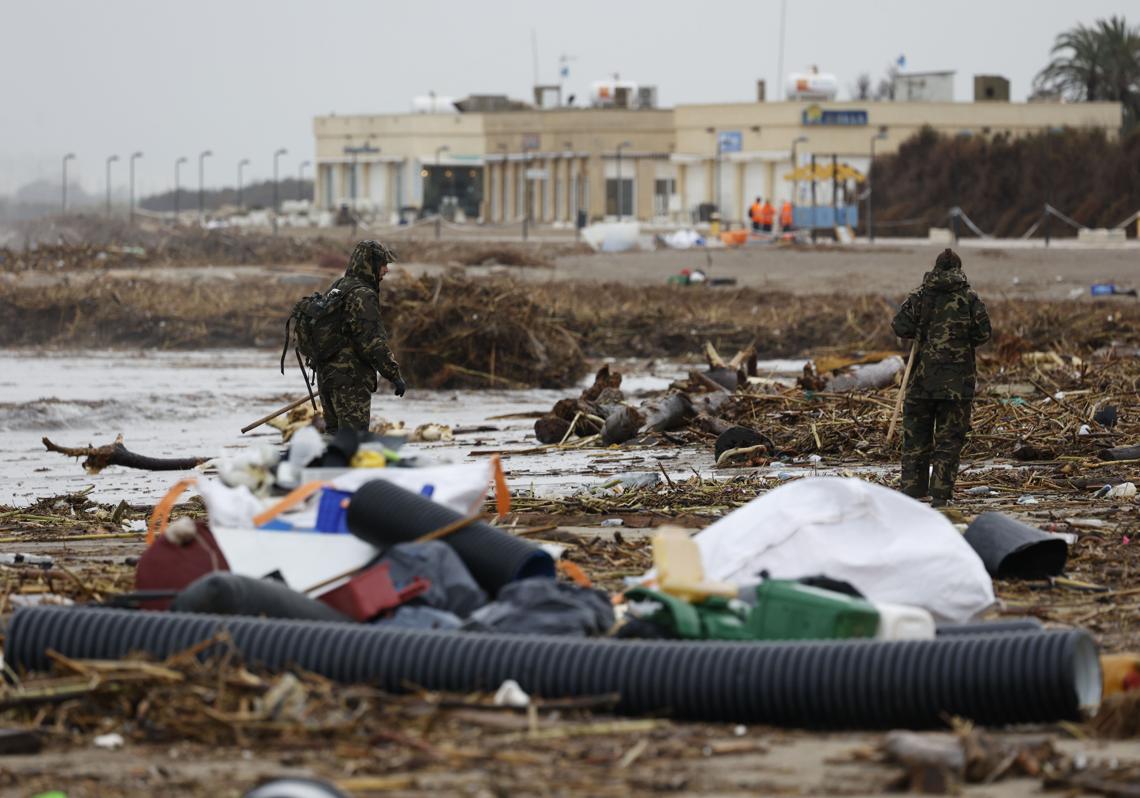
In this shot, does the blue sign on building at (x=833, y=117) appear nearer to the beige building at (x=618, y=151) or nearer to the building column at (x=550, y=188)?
the beige building at (x=618, y=151)

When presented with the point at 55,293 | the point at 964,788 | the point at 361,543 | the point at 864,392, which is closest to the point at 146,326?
the point at 55,293

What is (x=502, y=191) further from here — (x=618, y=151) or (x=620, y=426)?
(x=620, y=426)

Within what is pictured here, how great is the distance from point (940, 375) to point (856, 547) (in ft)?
13.8

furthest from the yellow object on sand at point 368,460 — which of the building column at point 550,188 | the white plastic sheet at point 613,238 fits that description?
the building column at point 550,188

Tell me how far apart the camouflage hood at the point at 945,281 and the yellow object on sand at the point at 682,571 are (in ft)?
15.9

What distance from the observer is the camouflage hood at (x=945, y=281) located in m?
11.3

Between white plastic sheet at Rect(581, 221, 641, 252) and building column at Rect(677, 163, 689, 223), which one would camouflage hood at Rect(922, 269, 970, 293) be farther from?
building column at Rect(677, 163, 689, 223)

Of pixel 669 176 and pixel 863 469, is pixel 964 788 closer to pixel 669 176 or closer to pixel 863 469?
pixel 863 469

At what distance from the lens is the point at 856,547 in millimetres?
7336

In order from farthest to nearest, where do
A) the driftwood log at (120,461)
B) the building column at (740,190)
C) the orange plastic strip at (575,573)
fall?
1. the building column at (740,190)
2. the driftwood log at (120,461)
3. the orange plastic strip at (575,573)

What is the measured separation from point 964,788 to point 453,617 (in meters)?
2.17

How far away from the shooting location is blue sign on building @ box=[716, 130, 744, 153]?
252 ft

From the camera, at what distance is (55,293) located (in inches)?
1369

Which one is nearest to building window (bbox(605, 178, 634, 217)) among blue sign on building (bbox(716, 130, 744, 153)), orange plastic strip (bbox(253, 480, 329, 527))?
blue sign on building (bbox(716, 130, 744, 153))
